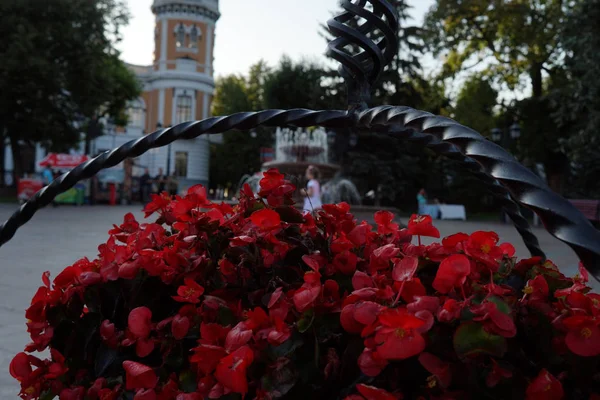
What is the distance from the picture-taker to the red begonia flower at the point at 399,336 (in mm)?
752

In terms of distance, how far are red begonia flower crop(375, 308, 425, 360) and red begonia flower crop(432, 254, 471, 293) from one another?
14cm

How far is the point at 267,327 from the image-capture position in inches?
37.3

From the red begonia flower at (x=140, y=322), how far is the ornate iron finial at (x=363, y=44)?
1.80ft

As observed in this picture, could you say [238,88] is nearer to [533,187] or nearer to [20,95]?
[20,95]

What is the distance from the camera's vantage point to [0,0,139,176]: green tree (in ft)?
81.5

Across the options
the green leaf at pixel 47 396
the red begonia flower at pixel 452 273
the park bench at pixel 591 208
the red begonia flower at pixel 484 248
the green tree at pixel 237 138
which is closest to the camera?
the red begonia flower at pixel 452 273

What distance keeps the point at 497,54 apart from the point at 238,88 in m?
27.6

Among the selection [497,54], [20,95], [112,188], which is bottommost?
[112,188]

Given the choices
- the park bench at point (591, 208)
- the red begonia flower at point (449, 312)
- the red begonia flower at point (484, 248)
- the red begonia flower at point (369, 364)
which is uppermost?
the red begonia flower at point (484, 248)

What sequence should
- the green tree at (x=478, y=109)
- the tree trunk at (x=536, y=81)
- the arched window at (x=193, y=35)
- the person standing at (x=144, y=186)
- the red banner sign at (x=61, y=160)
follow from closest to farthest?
the red banner sign at (x=61, y=160)
the tree trunk at (x=536, y=81)
the green tree at (x=478, y=109)
the person standing at (x=144, y=186)
the arched window at (x=193, y=35)

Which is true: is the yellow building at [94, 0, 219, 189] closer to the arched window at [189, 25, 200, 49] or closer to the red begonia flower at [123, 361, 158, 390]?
the arched window at [189, 25, 200, 49]

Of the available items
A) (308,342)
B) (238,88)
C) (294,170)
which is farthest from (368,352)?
(238,88)

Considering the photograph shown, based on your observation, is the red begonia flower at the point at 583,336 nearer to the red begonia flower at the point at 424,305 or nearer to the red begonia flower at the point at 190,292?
the red begonia flower at the point at 424,305

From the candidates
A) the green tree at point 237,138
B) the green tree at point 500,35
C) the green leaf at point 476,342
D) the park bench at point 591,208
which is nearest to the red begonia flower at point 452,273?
the green leaf at point 476,342
